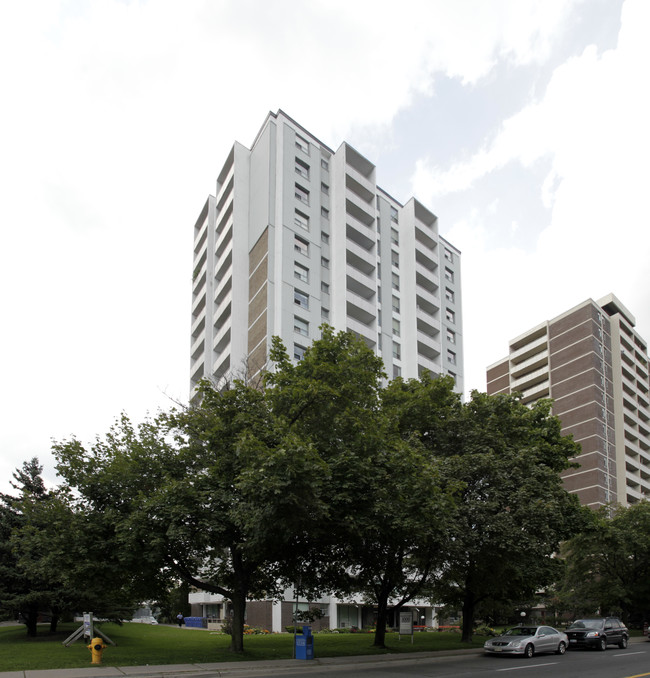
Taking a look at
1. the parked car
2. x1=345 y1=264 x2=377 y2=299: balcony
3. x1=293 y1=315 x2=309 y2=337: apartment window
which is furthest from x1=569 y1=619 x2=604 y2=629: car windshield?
x1=345 y1=264 x2=377 y2=299: balcony

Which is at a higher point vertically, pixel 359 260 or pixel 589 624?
pixel 359 260

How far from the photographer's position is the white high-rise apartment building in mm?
54156

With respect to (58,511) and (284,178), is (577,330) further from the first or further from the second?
(58,511)

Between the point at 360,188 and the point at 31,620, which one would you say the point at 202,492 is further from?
the point at 360,188

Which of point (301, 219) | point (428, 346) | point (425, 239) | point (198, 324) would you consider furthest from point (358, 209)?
point (198, 324)

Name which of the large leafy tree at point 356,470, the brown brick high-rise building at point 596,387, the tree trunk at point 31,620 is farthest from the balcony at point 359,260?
the brown brick high-rise building at point 596,387

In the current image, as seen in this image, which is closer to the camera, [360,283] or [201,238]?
[360,283]

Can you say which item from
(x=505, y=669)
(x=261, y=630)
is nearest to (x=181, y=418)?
(x=505, y=669)

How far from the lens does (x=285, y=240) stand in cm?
5422

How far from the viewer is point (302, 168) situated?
58.7m

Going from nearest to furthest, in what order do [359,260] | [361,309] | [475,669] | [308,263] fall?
[475,669] → [308,263] → [361,309] → [359,260]

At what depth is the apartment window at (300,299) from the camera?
5353 centimetres

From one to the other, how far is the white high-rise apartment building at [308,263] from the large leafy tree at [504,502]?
24031mm

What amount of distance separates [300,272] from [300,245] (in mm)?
2801
